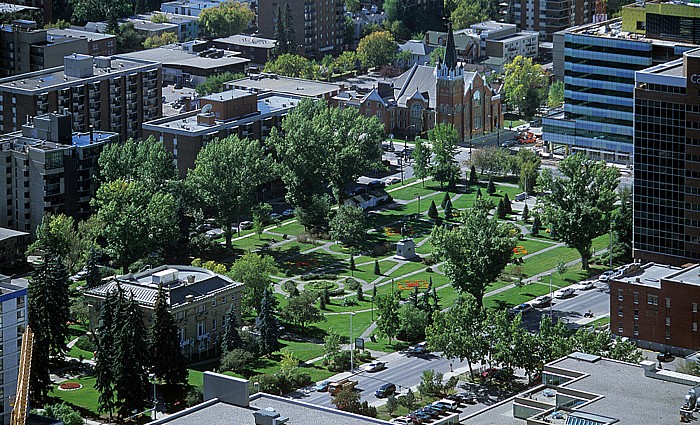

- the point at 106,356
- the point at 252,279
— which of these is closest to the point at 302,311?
the point at 252,279

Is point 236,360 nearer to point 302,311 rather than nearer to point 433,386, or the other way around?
point 302,311

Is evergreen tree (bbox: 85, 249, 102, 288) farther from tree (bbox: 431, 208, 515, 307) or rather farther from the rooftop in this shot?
tree (bbox: 431, 208, 515, 307)

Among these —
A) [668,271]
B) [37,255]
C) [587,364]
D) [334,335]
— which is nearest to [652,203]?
[668,271]

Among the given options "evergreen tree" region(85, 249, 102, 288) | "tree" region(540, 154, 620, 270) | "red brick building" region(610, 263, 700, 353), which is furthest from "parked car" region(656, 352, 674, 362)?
"evergreen tree" region(85, 249, 102, 288)

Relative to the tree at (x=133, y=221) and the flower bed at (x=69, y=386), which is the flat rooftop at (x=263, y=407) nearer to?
the flower bed at (x=69, y=386)

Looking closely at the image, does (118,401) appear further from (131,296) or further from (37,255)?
(37,255)
